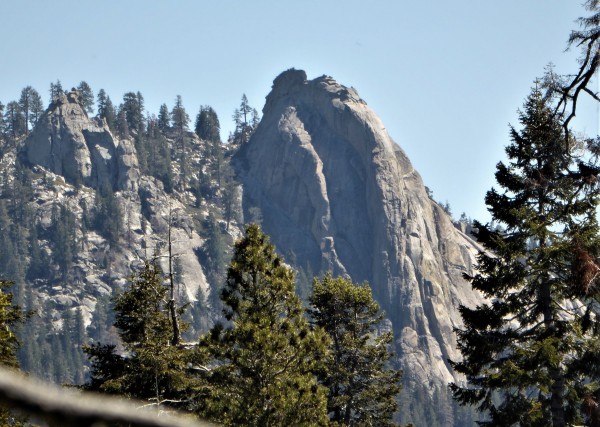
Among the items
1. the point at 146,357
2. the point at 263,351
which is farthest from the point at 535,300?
the point at 146,357

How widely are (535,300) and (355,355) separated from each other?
38.9 ft

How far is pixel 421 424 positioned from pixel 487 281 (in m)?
170

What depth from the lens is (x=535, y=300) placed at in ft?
78.1

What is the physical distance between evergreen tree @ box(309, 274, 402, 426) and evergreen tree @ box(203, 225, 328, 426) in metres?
9.49

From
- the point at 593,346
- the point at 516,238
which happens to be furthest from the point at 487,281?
the point at 593,346

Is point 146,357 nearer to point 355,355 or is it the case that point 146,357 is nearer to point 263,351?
point 263,351

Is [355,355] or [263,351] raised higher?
[355,355]

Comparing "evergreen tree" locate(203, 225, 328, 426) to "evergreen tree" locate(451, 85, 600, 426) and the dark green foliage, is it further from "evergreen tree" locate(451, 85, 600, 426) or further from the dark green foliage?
"evergreen tree" locate(451, 85, 600, 426)

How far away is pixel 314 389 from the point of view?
23.7 m

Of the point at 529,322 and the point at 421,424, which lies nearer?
the point at 529,322

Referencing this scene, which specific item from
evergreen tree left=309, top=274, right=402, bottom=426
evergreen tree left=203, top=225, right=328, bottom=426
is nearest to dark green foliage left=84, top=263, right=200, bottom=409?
evergreen tree left=203, top=225, right=328, bottom=426

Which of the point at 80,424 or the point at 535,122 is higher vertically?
the point at 535,122

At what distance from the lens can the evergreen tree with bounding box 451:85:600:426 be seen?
22078 millimetres

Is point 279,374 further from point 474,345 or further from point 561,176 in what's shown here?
point 561,176
